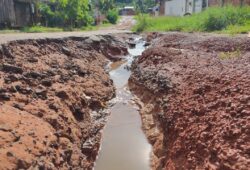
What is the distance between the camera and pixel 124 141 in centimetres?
718

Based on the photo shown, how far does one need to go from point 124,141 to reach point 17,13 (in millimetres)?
19022

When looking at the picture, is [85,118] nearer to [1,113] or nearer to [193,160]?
[1,113]

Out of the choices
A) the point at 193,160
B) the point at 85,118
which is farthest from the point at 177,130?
the point at 85,118

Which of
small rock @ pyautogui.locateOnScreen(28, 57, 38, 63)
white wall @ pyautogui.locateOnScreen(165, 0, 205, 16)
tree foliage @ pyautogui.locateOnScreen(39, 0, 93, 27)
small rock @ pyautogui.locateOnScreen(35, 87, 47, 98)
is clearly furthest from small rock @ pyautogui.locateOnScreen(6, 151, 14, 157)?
white wall @ pyautogui.locateOnScreen(165, 0, 205, 16)

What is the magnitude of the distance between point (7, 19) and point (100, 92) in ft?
45.9

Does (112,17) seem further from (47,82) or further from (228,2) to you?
(47,82)

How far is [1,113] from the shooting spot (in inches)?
195

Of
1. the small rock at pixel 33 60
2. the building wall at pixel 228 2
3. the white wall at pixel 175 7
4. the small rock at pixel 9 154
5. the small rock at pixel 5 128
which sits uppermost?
the building wall at pixel 228 2

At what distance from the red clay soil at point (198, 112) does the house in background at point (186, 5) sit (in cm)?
1694

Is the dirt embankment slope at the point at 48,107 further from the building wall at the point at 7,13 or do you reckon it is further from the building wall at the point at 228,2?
the building wall at the point at 228,2

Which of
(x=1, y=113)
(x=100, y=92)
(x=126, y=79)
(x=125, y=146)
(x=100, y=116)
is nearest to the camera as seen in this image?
(x=1, y=113)

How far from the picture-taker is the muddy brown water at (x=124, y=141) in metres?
6.26

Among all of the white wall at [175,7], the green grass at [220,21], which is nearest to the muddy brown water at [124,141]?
the green grass at [220,21]

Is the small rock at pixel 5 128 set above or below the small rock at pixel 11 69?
below
